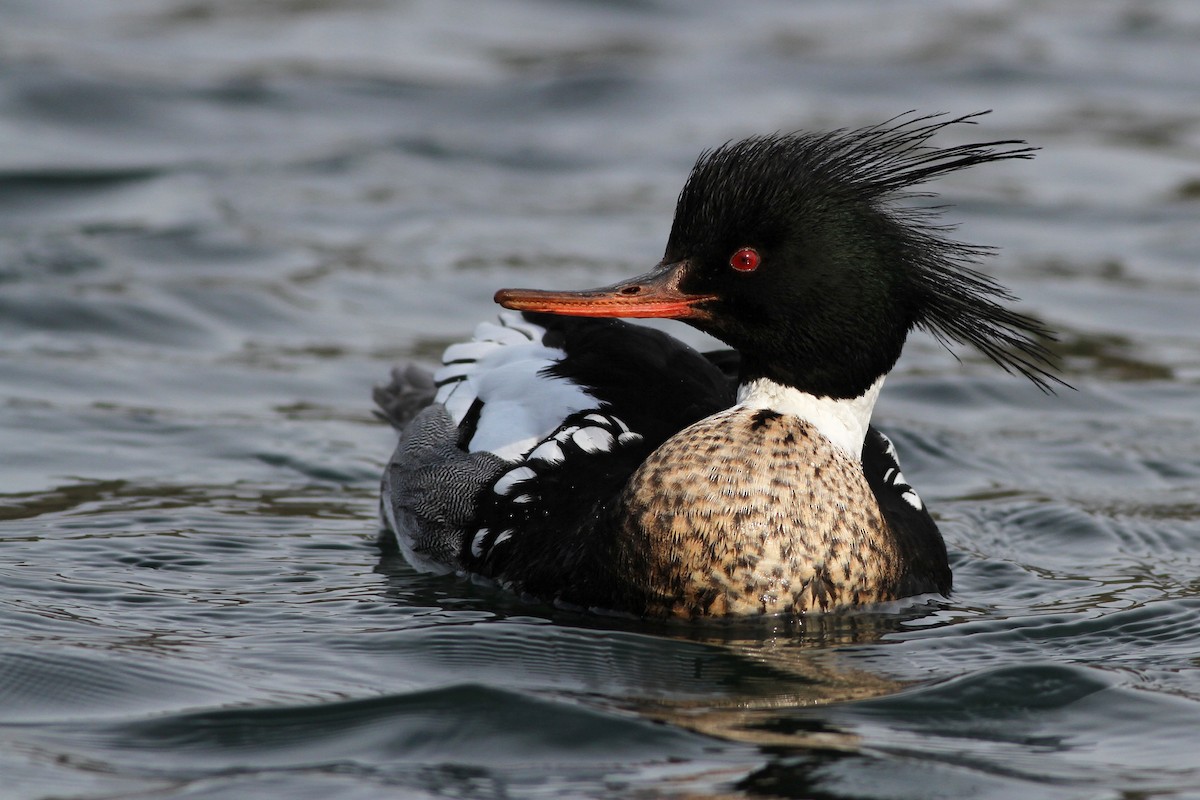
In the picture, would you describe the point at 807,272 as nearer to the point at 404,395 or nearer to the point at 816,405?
the point at 816,405

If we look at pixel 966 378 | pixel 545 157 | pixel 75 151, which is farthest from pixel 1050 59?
pixel 75 151

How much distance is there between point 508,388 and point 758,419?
133 centimetres

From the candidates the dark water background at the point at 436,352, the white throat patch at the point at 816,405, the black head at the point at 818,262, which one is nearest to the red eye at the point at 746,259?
the black head at the point at 818,262

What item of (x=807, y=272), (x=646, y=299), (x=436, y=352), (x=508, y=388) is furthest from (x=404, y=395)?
(x=807, y=272)

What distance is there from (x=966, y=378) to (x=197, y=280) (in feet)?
15.7

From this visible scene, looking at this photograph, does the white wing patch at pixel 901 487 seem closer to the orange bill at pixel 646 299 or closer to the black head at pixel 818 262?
the black head at pixel 818 262

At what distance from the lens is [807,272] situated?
19.4 ft

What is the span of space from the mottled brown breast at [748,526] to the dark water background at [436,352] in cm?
12

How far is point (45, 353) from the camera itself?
9.73 m

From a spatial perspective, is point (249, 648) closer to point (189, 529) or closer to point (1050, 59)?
point (189, 529)

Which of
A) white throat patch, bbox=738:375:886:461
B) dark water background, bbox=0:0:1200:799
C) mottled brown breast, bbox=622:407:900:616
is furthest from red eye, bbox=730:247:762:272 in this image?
dark water background, bbox=0:0:1200:799

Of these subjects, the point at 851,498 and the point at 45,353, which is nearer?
the point at 851,498

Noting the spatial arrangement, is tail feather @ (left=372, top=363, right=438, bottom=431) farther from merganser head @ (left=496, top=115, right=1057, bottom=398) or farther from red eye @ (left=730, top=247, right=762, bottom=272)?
red eye @ (left=730, top=247, right=762, bottom=272)

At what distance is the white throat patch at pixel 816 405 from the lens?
607 centimetres
